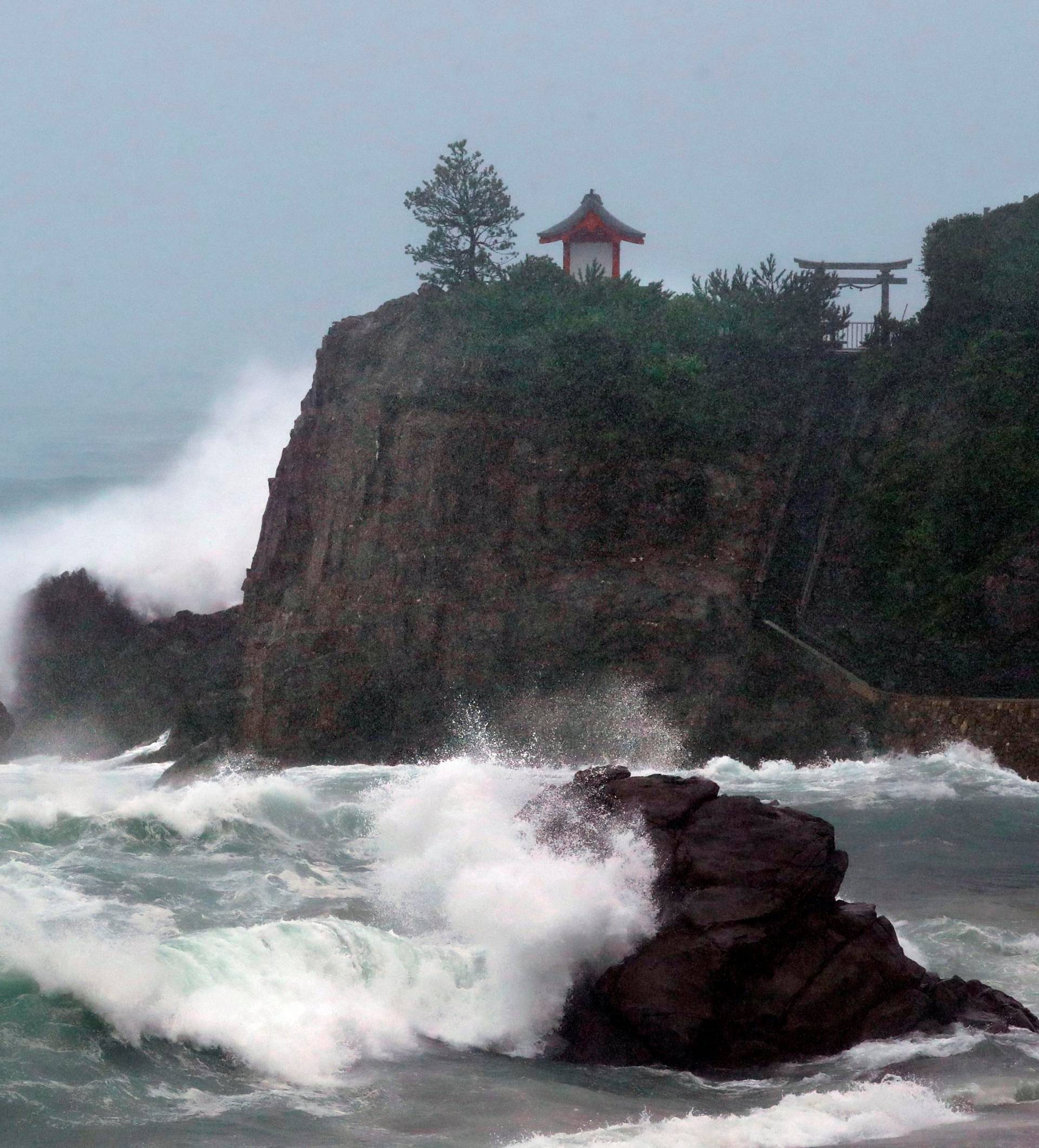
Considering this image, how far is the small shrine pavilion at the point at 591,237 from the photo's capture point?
122ft

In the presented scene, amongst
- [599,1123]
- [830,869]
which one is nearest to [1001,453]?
[830,869]

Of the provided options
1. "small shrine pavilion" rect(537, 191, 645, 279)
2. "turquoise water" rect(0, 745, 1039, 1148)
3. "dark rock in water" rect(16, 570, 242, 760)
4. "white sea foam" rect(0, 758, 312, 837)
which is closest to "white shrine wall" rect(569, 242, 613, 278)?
"small shrine pavilion" rect(537, 191, 645, 279)

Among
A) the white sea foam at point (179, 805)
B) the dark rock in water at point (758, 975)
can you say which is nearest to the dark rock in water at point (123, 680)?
the white sea foam at point (179, 805)

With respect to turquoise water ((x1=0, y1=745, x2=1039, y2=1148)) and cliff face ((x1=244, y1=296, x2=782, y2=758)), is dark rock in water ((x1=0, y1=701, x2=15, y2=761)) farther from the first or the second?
turquoise water ((x1=0, y1=745, x2=1039, y2=1148))

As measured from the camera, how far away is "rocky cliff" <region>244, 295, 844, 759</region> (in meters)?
26.2

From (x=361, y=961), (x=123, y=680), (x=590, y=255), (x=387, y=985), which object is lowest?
(x=387, y=985)

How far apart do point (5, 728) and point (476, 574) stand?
1330 centimetres

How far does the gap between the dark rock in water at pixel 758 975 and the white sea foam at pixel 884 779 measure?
31.8ft

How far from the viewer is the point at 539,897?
35.0 feet

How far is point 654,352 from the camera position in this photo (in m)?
29.5

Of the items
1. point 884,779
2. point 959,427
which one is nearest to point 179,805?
point 884,779

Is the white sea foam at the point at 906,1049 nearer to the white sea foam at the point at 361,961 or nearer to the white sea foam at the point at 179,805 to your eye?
the white sea foam at the point at 361,961

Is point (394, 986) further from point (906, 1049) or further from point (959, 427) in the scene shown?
point (959, 427)

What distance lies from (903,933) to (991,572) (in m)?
12.6
